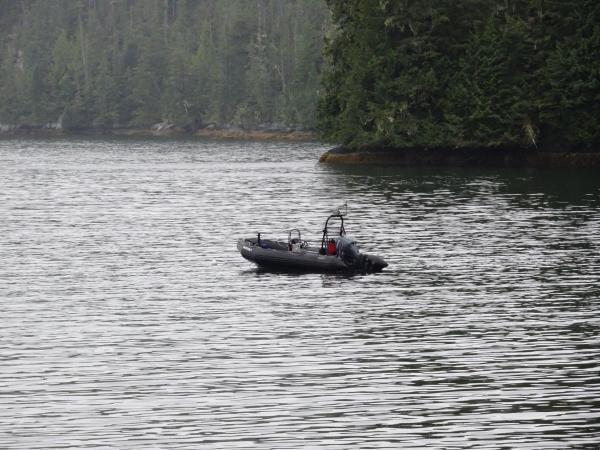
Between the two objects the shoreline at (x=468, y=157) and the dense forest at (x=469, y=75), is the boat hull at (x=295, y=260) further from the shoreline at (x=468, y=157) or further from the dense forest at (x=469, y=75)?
the shoreline at (x=468, y=157)

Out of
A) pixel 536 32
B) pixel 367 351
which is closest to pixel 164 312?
pixel 367 351

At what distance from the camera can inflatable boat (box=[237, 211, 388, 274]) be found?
48.4 m

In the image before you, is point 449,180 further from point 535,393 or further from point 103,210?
point 535,393

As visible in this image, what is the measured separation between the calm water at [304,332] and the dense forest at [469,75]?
27307 mm

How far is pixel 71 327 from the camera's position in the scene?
37.0 m

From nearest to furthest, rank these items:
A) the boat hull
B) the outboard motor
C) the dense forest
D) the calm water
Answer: the calm water → the outboard motor → the boat hull → the dense forest

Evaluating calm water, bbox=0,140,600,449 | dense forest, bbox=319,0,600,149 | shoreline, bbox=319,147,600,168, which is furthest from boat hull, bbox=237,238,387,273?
shoreline, bbox=319,147,600,168

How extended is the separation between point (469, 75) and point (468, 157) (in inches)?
343

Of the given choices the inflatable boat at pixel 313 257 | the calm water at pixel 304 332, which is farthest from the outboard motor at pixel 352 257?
the calm water at pixel 304 332

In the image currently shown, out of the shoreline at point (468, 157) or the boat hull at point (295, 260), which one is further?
the shoreline at point (468, 157)

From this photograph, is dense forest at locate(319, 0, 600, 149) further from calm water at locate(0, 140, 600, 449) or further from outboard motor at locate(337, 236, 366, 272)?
outboard motor at locate(337, 236, 366, 272)

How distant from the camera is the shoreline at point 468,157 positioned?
346ft

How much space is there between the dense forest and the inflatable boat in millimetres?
56932

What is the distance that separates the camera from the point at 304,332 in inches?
1415
